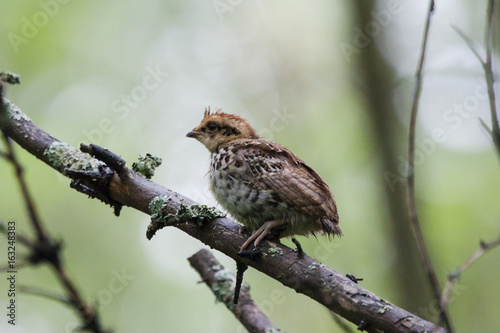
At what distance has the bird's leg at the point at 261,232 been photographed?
147 inches

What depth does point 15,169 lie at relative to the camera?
61.3 inches

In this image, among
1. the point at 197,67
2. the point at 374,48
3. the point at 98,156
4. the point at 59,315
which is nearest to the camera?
the point at 98,156

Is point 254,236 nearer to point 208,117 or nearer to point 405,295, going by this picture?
point 208,117

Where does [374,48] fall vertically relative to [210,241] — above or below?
above

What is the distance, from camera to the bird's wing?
415 cm

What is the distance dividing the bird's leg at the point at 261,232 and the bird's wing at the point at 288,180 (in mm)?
206

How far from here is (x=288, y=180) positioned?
4.30 metres

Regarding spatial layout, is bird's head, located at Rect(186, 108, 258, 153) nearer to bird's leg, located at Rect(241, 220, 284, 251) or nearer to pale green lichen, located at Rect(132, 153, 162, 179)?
pale green lichen, located at Rect(132, 153, 162, 179)

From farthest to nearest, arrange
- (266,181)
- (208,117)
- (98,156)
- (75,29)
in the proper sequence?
(75,29), (208,117), (266,181), (98,156)

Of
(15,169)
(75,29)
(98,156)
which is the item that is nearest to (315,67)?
(75,29)

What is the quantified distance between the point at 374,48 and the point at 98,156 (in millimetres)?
5503

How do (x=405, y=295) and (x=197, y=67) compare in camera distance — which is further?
(x=197, y=67)

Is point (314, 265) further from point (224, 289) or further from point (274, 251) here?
point (224, 289)

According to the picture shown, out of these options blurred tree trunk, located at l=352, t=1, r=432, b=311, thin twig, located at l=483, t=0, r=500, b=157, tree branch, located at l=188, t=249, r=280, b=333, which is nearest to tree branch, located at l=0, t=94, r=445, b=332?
tree branch, located at l=188, t=249, r=280, b=333
